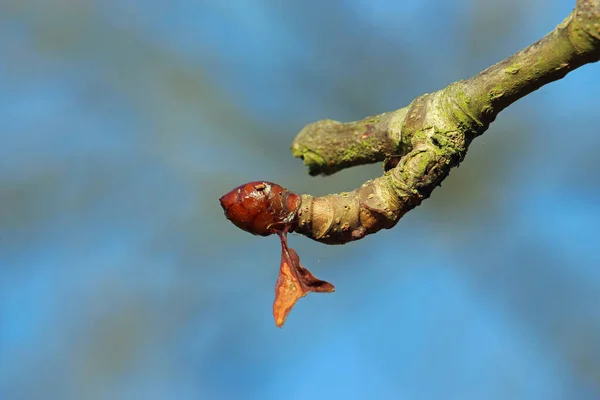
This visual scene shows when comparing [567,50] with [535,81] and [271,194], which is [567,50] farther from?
[271,194]

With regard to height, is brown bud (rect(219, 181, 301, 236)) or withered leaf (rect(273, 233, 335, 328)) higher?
brown bud (rect(219, 181, 301, 236))

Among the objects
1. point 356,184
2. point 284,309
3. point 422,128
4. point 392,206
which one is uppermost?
point 356,184

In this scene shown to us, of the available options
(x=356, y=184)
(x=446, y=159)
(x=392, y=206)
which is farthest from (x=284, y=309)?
(x=356, y=184)

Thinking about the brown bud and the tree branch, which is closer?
the tree branch

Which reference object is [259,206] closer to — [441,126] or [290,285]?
[290,285]

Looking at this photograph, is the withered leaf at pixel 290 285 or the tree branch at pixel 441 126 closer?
the tree branch at pixel 441 126

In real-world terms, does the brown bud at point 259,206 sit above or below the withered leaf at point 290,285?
above
